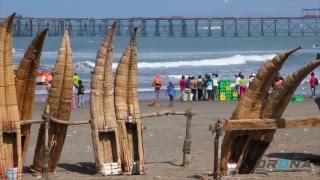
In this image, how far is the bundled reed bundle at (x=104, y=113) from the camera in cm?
1378

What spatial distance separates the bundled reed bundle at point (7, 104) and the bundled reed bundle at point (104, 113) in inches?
52.0

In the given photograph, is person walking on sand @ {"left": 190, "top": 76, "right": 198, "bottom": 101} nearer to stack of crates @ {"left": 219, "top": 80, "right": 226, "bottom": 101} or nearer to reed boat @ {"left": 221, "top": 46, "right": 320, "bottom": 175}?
stack of crates @ {"left": 219, "top": 80, "right": 226, "bottom": 101}

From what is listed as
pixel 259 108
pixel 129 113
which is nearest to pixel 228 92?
pixel 129 113

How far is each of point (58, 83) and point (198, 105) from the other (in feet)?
50.6

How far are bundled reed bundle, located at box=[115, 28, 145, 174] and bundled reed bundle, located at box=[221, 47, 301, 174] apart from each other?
1.61 metres

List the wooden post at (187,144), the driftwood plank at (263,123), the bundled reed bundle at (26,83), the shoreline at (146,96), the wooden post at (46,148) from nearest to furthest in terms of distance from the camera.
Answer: the driftwood plank at (263,123) → the wooden post at (46,148) → the bundled reed bundle at (26,83) → the wooden post at (187,144) → the shoreline at (146,96)

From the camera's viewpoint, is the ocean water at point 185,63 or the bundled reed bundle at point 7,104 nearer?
the bundled reed bundle at point 7,104

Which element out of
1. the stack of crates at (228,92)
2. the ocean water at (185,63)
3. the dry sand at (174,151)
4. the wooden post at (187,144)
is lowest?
the ocean water at (185,63)

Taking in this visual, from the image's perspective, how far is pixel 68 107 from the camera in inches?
547

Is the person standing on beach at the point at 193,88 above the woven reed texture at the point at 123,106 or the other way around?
the other way around

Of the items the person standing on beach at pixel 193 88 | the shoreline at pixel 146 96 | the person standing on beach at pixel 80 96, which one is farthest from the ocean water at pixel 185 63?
the person standing on beach at pixel 80 96

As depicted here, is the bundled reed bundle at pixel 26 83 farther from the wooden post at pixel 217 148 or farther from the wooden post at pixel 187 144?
the wooden post at pixel 217 148

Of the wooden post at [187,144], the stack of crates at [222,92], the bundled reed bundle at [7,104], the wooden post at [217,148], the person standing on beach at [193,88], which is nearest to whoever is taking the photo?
the wooden post at [217,148]

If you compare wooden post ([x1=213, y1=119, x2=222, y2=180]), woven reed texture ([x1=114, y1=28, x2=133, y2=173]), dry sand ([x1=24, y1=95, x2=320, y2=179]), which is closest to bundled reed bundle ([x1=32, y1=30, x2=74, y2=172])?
woven reed texture ([x1=114, y1=28, x2=133, y2=173])
